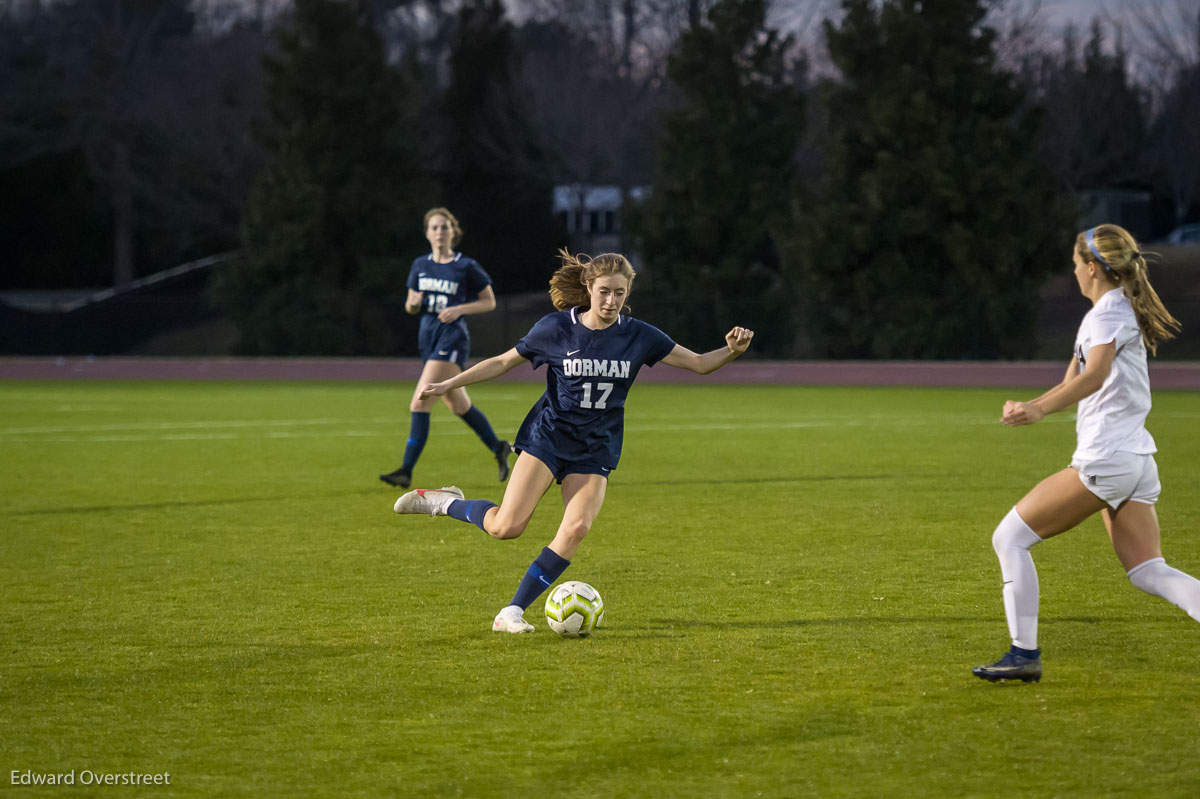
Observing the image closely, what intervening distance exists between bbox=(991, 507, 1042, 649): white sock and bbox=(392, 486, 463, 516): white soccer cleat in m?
2.88

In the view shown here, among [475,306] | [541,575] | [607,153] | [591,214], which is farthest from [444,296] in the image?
[591,214]

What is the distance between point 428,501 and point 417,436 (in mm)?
4509

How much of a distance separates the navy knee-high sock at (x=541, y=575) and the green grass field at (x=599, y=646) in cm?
18

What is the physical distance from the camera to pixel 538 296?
41.0 meters

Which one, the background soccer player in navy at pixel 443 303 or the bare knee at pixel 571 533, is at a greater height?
the background soccer player in navy at pixel 443 303

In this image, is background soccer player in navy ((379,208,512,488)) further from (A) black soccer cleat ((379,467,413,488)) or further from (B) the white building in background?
(B) the white building in background

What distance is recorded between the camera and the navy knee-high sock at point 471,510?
23.0ft

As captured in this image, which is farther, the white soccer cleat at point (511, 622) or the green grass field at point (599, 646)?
the white soccer cleat at point (511, 622)

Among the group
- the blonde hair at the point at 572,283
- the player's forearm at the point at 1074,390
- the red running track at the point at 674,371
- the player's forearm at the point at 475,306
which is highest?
the blonde hair at the point at 572,283

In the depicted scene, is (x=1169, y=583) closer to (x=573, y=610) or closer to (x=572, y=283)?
(x=573, y=610)

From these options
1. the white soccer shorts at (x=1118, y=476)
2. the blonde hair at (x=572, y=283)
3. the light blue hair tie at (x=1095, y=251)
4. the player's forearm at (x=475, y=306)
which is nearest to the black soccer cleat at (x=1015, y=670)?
the white soccer shorts at (x=1118, y=476)

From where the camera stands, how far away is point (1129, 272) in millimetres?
5371

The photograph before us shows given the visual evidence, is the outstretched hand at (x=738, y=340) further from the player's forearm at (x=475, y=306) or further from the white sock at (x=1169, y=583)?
the player's forearm at (x=475, y=306)

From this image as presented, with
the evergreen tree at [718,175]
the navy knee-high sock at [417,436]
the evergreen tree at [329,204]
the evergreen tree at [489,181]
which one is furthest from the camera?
the evergreen tree at [489,181]
